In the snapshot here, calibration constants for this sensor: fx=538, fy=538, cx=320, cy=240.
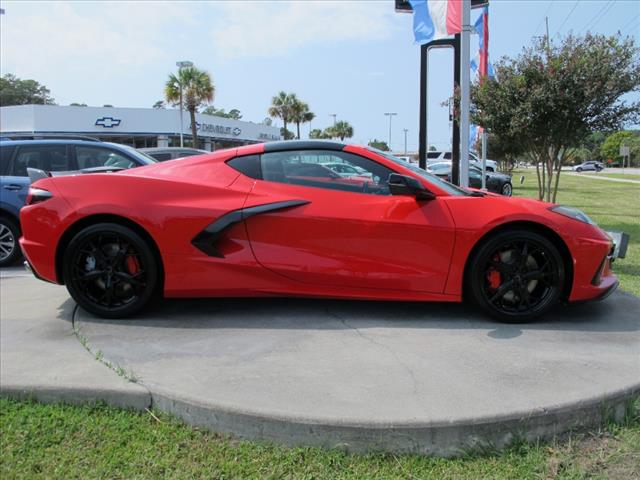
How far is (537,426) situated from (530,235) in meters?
1.65

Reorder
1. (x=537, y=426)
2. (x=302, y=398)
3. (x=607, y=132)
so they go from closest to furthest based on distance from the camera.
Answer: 1. (x=537, y=426)
2. (x=302, y=398)
3. (x=607, y=132)

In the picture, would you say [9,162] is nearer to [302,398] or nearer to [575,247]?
[302,398]

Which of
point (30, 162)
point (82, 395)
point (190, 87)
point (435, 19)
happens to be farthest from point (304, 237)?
point (190, 87)

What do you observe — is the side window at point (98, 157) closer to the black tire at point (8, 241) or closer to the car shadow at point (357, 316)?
the black tire at point (8, 241)

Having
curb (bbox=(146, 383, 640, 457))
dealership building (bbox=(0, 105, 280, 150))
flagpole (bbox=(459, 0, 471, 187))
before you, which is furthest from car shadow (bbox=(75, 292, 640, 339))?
dealership building (bbox=(0, 105, 280, 150))

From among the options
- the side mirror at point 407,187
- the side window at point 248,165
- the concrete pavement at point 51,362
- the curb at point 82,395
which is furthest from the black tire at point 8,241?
the side mirror at point 407,187

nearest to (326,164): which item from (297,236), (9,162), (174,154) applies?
(297,236)

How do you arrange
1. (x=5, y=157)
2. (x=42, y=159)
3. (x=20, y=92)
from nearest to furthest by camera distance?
(x=5, y=157), (x=42, y=159), (x=20, y=92)

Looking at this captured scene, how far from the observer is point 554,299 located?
3.89 m

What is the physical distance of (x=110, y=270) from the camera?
408cm

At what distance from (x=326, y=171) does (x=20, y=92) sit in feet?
306

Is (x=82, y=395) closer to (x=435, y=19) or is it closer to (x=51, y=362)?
(x=51, y=362)

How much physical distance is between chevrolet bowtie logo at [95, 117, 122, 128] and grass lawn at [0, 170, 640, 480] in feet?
121

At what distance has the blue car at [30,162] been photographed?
263 inches
